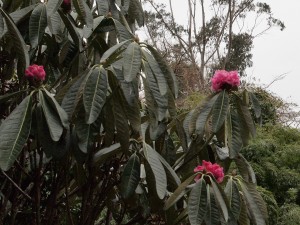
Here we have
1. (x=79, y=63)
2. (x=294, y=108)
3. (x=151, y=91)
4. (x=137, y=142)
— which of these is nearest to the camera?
(x=151, y=91)

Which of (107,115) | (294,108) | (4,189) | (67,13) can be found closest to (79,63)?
(67,13)

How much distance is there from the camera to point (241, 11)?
49.8ft

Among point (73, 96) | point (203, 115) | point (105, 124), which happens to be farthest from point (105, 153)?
point (203, 115)

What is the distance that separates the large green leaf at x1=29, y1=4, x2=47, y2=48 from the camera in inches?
54.9

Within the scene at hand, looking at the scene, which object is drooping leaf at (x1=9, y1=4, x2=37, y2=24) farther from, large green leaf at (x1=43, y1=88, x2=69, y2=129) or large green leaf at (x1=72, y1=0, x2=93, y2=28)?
large green leaf at (x1=43, y1=88, x2=69, y2=129)

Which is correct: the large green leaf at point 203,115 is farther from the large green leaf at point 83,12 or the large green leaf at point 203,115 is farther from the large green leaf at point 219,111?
the large green leaf at point 83,12

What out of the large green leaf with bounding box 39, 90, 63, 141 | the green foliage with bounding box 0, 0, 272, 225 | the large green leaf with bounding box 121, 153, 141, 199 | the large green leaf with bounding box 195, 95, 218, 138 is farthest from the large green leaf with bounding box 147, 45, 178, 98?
the large green leaf with bounding box 39, 90, 63, 141

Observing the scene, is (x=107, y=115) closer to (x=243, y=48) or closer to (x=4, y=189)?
(x=4, y=189)

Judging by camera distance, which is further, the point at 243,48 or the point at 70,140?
the point at 243,48

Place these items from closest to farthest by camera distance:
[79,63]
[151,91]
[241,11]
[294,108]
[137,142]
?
[151,91] → [137,142] → [79,63] → [294,108] → [241,11]

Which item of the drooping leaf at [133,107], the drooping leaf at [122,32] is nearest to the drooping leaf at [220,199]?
the drooping leaf at [133,107]

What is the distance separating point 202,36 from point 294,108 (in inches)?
231

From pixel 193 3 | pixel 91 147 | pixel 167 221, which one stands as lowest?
pixel 167 221

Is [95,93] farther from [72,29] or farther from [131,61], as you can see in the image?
[72,29]
